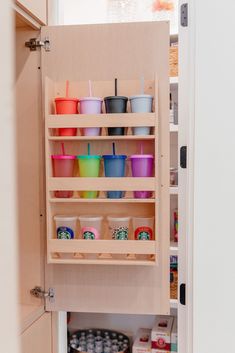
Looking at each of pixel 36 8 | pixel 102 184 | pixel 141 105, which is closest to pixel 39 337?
pixel 102 184

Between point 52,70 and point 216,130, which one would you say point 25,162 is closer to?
point 52,70

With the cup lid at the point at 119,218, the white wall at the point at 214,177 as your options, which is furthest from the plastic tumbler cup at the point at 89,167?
the white wall at the point at 214,177

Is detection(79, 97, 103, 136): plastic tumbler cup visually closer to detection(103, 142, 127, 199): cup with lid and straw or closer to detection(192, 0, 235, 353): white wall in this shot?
detection(103, 142, 127, 199): cup with lid and straw

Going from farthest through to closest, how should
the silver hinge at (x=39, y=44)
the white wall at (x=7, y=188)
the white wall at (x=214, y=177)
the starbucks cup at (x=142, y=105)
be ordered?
the silver hinge at (x=39, y=44)
the starbucks cup at (x=142, y=105)
the white wall at (x=214, y=177)
the white wall at (x=7, y=188)

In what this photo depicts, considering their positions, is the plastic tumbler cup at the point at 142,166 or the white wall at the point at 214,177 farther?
the plastic tumbler cup at the point at 142,166

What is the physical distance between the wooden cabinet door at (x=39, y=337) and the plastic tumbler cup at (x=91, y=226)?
397 millimetres

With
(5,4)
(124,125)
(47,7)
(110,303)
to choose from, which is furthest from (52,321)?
(5,4)

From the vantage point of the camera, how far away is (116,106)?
5.30ft

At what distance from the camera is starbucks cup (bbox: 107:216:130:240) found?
1.63 m

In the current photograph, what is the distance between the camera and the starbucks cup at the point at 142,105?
1.60m

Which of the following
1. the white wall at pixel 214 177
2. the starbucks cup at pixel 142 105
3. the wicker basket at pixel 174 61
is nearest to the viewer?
the white wall at pixel 214 177

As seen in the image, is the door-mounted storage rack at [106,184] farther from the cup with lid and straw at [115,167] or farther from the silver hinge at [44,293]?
the silver hinge at [44,293]

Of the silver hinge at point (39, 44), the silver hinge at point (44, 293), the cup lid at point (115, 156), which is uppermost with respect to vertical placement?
the silver hinge at point (39, 44)

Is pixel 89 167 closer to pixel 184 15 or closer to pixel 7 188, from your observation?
pixel 184 15
